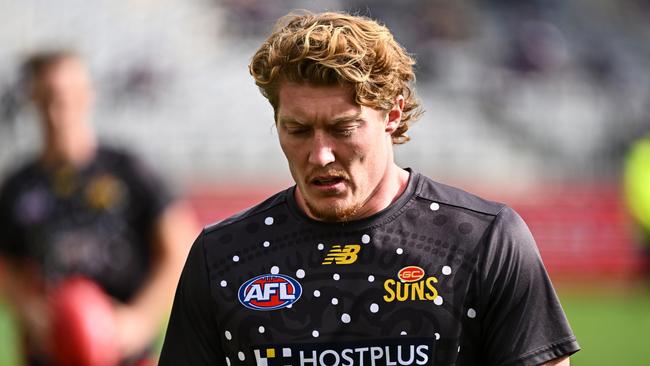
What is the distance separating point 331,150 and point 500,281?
525mm

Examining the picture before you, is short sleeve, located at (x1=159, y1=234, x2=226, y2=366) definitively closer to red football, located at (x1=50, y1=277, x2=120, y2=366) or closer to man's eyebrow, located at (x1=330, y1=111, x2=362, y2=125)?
man's eyebrow, located at (x1=330, y1=111, x2=362, y2=125)

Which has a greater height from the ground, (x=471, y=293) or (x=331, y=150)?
(x=331, y=150)

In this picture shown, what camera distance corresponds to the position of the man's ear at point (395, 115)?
10.3 feet

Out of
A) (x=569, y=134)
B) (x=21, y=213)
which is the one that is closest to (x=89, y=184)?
(x=21, y=213)

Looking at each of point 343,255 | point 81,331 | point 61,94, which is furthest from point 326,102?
point 61,94

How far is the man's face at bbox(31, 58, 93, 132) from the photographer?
626cm

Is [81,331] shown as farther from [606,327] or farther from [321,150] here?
[606,327]

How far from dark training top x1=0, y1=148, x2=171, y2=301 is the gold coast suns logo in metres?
3.33

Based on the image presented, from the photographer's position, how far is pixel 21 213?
641 centimetres

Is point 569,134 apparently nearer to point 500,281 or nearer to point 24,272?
point 24,272

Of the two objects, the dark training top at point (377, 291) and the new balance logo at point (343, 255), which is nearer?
the dark training top at point (377, 291)

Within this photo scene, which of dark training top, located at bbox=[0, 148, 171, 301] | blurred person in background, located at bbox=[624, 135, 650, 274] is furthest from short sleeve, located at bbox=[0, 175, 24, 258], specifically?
blurred person in background, located at bbox=[624, 135, 650, 274]

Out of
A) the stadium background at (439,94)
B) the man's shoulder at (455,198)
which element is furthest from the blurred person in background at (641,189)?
the man's shoulder at (455,198)

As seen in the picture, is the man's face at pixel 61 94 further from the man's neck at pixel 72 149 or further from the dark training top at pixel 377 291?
the dark training top at pixel 377 291
